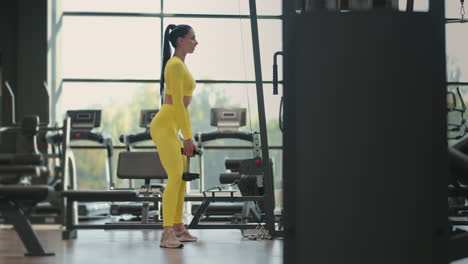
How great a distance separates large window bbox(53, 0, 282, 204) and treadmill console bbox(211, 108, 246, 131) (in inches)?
42.9

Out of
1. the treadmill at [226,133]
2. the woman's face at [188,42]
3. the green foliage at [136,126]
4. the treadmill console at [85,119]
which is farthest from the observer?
the green foliage at [136,126]

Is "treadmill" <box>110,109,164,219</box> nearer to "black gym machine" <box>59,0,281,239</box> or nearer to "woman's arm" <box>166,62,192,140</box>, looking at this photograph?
"black gym machine" <box>59,0,281,239</box>

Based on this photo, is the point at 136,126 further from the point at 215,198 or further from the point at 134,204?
the point at 215,198

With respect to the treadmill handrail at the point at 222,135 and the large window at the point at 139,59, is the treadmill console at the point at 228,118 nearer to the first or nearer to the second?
the treadmill handrail at the point at 222,135

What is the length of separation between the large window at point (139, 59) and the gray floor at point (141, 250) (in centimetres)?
312

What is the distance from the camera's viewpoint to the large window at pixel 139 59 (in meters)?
8.12

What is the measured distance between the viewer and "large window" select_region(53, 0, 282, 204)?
812 cm

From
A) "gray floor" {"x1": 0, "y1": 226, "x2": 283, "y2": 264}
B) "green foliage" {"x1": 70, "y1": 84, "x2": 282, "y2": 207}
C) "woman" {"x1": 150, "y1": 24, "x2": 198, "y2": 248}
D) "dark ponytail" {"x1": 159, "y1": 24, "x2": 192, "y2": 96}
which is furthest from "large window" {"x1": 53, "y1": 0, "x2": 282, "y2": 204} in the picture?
"woman" {"x1": 150, "y1": 24, "x2": 198, "y2": 248}

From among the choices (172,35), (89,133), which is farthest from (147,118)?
(172,35)

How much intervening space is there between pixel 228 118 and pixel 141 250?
11.0 feet

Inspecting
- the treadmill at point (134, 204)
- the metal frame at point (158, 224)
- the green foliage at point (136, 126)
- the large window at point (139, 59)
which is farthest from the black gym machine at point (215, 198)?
the large window at point (139, 59)

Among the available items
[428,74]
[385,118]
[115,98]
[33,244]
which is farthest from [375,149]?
[115,98]

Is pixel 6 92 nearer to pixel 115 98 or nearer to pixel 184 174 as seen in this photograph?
pixel 115 98

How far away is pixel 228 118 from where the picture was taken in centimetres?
703
